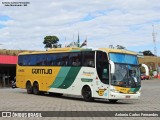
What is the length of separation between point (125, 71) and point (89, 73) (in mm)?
2372

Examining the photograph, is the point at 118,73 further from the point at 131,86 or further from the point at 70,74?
the point at 70,74

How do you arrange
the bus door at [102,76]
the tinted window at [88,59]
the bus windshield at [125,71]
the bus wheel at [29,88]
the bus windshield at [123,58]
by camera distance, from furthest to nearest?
the bus wheel at [29,88] → the tinted window at [88,59] → the bus windshield at [123,58] → the bus door at [102,76] → the bus windshield at [125,71]

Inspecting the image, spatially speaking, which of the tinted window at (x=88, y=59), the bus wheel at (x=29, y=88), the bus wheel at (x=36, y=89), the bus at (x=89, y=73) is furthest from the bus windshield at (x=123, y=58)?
the bus wheel at (x=29, y=88)

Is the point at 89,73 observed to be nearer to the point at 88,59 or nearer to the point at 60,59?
the point at 88,59

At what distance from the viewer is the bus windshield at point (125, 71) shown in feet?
73.2

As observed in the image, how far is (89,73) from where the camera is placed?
23.8 metres

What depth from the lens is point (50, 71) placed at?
2778 centimetres

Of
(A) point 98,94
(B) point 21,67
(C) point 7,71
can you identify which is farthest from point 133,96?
(C) point 7,71

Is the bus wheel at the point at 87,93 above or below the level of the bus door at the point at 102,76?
below

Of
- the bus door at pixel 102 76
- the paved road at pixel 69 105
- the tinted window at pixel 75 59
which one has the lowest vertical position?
the paved road at pixel 69 105

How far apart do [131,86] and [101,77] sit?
6.05 ft

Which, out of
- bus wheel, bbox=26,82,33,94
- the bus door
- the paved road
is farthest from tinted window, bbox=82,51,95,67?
bus wheel, bbox=26,82,33,94

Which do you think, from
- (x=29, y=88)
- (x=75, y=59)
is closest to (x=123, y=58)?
(x=75, y=59)

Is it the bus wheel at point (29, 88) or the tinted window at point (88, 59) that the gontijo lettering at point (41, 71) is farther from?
the tinted window at point (88, 59)
